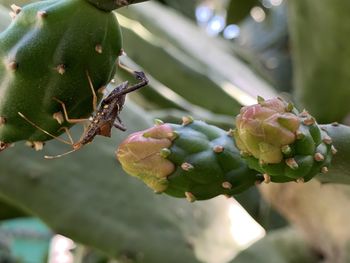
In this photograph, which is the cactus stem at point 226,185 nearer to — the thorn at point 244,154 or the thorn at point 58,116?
the thorn at point 244,154

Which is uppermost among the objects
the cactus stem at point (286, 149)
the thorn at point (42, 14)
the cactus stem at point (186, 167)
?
the thorn at point (42, 14)

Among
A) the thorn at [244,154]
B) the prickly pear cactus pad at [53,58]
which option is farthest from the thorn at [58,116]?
the thorn at [244,154]

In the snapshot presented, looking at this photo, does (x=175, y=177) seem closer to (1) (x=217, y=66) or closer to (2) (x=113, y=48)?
(2) (x=113, y=48)

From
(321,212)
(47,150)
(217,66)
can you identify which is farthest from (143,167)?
(217,66)

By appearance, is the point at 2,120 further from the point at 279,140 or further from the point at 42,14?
the point at 279,140

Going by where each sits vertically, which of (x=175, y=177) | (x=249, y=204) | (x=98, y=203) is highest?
(x=175, y=177)

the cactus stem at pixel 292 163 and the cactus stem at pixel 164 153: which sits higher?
the cactus stem at pixel 292 163
